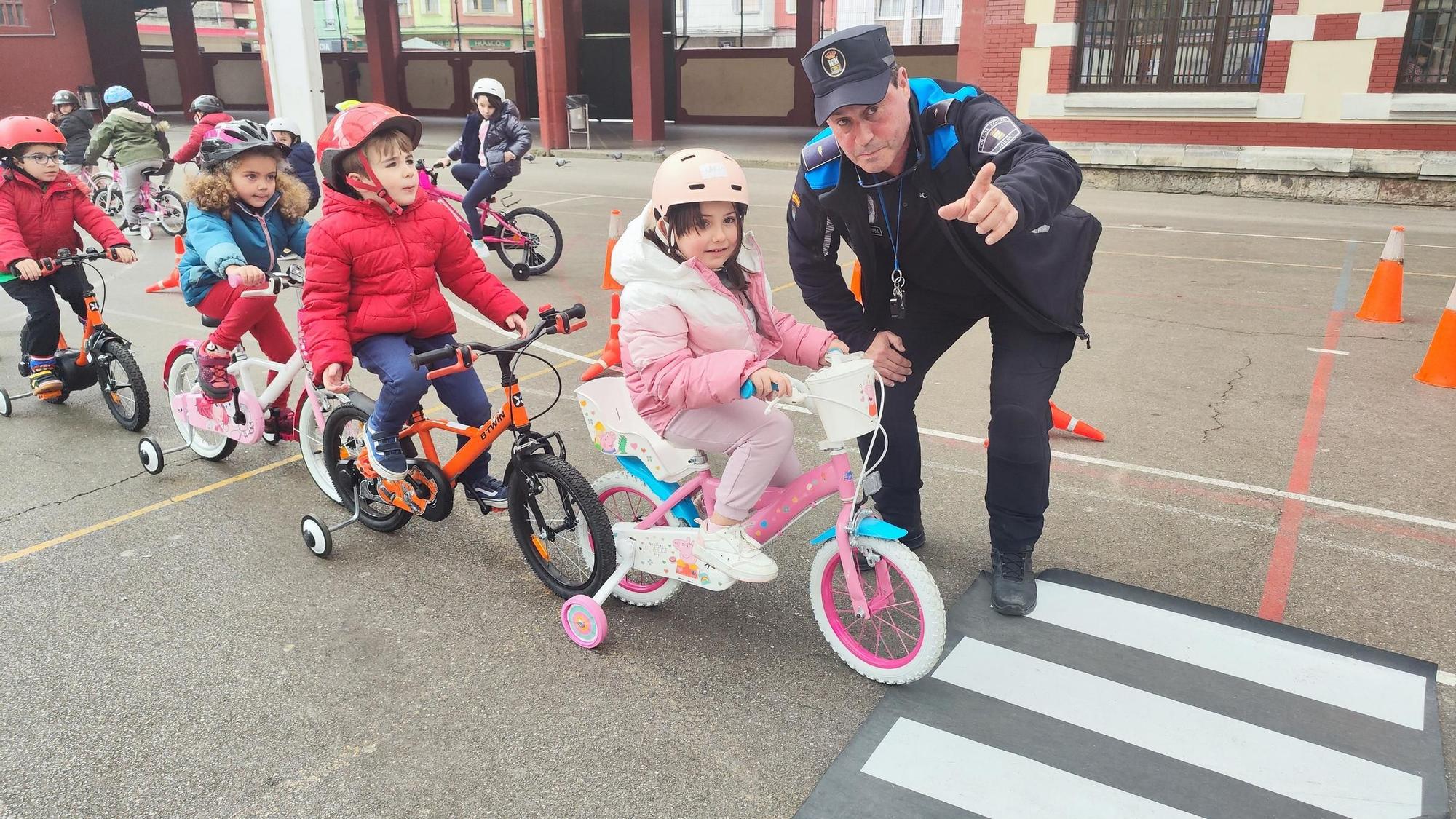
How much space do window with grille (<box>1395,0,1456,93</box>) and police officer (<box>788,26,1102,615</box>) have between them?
16.2 m

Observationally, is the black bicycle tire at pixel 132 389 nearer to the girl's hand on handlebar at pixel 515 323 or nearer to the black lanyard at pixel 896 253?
the girl's hand on handlebar at pixel 515 323

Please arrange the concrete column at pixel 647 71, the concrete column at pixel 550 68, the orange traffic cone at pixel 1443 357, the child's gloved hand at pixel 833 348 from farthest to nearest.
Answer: the concrete column at pixel 647 71
the concrete column at pixel 550 68
the orange traffic cone at pixel 1443 357
the child's gloved hand at pixel 833 348

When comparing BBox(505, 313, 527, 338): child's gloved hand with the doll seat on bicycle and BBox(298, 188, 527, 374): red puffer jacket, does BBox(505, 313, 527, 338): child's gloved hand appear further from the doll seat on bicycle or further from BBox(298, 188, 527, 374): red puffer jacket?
the doll seat on bicycle

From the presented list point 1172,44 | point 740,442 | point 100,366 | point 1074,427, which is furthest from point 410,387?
point 1172,44

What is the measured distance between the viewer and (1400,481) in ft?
16.5

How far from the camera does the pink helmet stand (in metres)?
3.03

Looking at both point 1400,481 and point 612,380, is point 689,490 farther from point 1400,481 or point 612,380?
point 1400,481

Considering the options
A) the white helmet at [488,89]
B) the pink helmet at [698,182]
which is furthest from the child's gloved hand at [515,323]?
the white helmet at [488,89]

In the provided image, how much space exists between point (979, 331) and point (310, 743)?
6.49 m

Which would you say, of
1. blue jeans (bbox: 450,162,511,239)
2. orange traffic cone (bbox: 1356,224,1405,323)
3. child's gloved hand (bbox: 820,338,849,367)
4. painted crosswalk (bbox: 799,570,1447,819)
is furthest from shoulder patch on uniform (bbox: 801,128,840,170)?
blue jeans (bbox: 450,162,511,239)

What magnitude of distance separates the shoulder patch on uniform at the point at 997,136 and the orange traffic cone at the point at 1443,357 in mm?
5095

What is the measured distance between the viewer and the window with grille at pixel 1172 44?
1675 cm

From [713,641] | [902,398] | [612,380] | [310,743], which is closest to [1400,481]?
[902,398]

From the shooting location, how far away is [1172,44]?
17.4 meters
